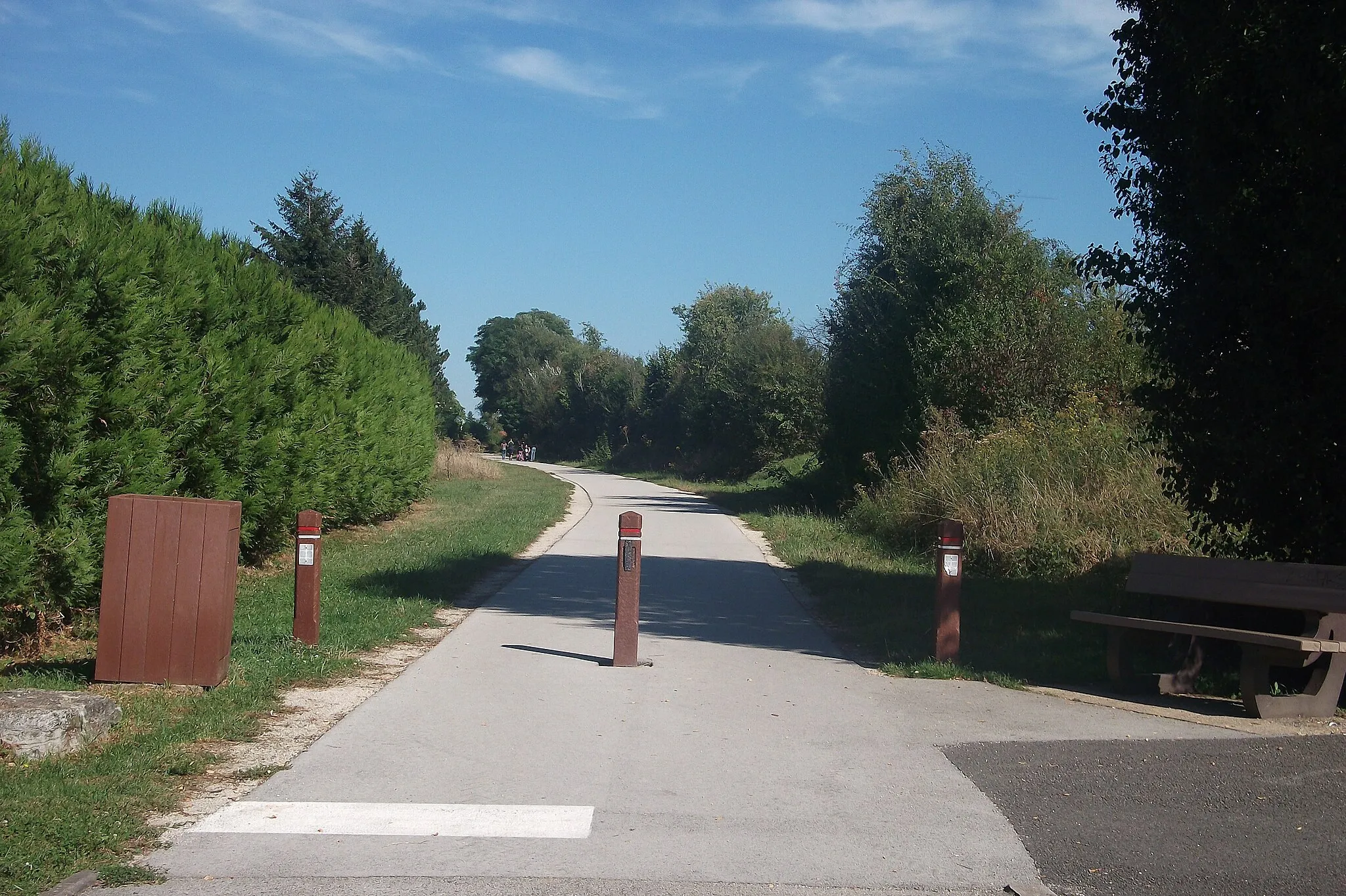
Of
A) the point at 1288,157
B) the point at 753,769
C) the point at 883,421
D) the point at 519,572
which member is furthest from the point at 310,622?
the point at 883,421

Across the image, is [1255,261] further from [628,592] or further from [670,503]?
[670,503]

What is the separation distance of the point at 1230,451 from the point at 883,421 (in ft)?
53.2

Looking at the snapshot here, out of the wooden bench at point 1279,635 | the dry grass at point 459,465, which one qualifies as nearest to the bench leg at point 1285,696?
the wooden bench at point 1279,635

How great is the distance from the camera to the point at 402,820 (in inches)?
210

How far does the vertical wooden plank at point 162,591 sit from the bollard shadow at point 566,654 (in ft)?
10.2

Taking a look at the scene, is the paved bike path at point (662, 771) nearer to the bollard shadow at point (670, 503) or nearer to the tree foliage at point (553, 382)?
the bollard shadow at point (670, 503)

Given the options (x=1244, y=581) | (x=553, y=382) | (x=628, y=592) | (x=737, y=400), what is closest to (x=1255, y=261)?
(x=1244, y=581)

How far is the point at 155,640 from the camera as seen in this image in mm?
7605

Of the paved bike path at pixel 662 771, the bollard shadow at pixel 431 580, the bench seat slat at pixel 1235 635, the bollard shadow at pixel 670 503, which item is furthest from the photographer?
the bollard shadow at pixel 670 503

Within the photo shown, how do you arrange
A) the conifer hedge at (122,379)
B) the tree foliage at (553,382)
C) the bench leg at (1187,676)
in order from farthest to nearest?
the tree foliage at (553,382), the bench leg at (1187,676), the conifer hedge at (122,379)

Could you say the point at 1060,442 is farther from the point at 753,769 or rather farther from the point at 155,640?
the point at 155,640

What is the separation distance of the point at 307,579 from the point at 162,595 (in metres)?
1.95

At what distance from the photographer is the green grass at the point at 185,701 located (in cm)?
482

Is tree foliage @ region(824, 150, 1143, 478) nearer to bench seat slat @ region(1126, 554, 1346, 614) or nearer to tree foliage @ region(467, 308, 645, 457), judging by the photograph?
bench seat slat @ region(1126, 554, 1346, 614)
